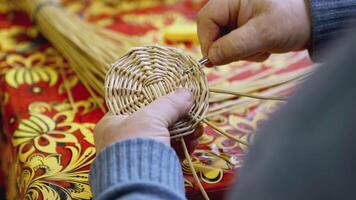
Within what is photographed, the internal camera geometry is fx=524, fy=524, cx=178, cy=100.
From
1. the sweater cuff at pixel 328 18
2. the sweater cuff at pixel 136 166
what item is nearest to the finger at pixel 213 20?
the sweater cuff at pixel 328 18

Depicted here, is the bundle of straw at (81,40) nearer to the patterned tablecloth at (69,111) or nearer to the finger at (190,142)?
the patterned tablecloth at (69,111)

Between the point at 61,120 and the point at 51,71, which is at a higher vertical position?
the point at 51,71

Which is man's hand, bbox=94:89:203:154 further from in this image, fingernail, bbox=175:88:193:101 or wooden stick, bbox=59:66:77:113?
wooden stick, bbox=59:66:77:113

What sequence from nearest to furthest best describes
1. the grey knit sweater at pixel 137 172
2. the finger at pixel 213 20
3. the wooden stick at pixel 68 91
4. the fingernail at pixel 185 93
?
the grey knit sweater at pixel 137 172
the fingernail at pixel 185 93
the finger at pixel 213 20
the wooden stick at pixel 68 91

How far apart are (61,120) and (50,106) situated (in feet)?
0.14

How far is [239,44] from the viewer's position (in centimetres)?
67

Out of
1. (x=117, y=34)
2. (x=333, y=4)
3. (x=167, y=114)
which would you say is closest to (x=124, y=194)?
(x=167, y=114)

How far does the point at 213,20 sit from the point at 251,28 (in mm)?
62

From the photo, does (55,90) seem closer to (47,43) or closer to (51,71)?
(51,71)

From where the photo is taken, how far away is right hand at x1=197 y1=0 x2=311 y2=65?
68 centimetres

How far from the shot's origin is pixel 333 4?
0.70 meters

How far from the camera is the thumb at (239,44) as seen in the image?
0.68 metres

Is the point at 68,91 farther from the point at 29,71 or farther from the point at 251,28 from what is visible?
the point at 251,28

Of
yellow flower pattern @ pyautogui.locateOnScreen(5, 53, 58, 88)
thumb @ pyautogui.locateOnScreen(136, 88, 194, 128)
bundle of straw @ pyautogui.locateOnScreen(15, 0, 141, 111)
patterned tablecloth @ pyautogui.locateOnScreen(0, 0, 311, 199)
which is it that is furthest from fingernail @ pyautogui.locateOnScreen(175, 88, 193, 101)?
Answer: yellow flower pattern @ pyautogui.locateOnScreen(5, 53, 58, 88)
